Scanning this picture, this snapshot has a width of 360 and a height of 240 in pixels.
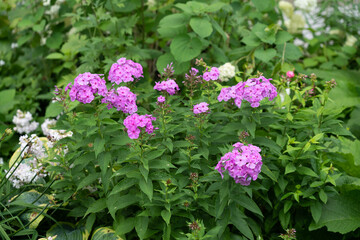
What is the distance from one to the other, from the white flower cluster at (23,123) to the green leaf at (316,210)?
2.27 metres

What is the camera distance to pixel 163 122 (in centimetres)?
214

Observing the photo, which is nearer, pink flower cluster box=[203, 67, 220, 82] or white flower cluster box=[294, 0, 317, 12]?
pink flower cluster box=[203, 67, 220, 82]

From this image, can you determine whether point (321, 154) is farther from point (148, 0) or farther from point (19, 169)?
point (148, 0)

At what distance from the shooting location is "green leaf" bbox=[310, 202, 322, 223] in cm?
229

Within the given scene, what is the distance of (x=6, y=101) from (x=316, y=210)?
2.82 metres

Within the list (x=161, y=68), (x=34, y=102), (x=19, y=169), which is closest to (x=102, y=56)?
(x=161, y=68)

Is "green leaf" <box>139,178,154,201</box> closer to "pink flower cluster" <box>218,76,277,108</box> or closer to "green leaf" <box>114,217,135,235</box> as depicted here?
"green leaf" <box>114,217,135,235</box>

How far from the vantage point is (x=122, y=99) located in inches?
77.5

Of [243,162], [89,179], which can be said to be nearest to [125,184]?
[89,179]

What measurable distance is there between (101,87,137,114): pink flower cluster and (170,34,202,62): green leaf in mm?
1139

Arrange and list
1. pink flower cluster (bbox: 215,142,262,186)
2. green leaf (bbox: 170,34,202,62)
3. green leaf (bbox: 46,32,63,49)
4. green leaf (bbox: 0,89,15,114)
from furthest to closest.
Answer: green leaf (bbox: 46,32,63,49) < green leaf (bbox: 0,89,15,114) < green leaf (bbox: 170,34,202,62) < pink flower cluster (bbox: 215,142,262,186)

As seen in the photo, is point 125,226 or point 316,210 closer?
point 125,226

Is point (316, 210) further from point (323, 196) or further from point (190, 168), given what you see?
point (190, 168)

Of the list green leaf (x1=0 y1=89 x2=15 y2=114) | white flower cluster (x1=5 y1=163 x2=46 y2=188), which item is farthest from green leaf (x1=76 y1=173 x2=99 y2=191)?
green leaf (x1=0 y1=89 x2=15 y2=114)
